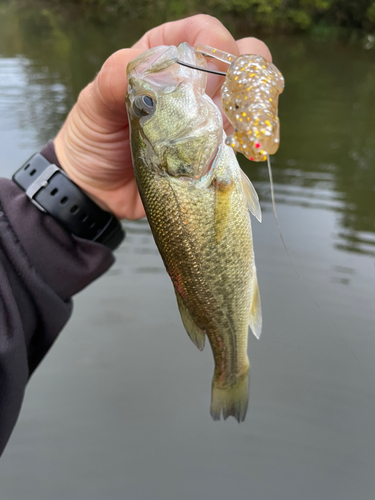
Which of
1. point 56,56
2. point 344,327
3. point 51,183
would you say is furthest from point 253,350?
point 56,56

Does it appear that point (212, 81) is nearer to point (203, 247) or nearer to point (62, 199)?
point (203, 247)

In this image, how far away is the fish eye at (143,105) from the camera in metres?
1.32

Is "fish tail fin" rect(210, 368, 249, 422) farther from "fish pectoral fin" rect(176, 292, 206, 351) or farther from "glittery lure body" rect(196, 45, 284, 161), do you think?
"glittery lure body" rect(196, 45, 284, 161)

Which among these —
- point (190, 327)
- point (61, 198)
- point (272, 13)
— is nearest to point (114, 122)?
point (61, 198)

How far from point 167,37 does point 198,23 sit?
22 cm

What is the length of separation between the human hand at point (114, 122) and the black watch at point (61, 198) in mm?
94

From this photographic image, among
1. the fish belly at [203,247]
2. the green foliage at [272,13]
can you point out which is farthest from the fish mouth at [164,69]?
the green foliage at [272,13]

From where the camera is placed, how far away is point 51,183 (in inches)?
73.4

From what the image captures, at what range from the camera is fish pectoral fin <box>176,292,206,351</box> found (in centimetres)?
147

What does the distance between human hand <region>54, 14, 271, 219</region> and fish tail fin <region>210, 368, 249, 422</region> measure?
1.07 metres

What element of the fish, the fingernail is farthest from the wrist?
the fingernail

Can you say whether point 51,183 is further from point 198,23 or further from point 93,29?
point 93,29

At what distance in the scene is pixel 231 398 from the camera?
1.71 meters

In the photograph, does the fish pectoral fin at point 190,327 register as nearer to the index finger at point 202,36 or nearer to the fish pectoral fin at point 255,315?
the fish pectoral fin at point 255,315
